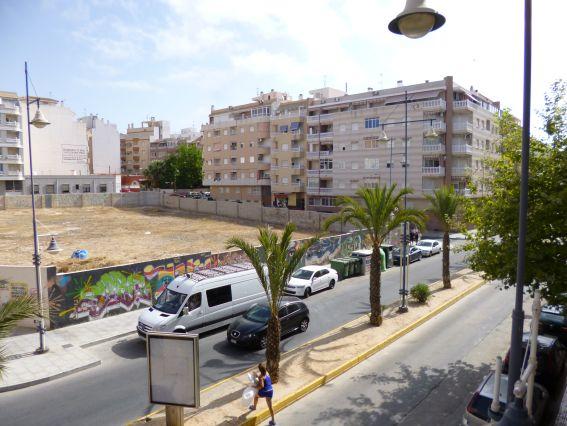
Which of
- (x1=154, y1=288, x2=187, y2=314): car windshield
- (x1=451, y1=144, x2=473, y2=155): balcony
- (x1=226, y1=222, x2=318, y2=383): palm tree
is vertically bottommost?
(x1=154, y1=288, x2=187, y2=314): car windshield

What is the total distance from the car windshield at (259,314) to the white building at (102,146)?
273 ft

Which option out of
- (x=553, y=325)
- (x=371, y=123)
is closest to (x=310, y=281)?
Result: (x=553, y=325)

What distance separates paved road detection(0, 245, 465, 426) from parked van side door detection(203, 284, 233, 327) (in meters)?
0.61

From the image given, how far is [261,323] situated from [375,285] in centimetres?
450

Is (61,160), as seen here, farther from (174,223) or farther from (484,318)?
(484,318)

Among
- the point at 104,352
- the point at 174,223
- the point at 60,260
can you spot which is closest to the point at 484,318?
the point at 104,352

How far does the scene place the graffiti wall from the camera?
635 inches

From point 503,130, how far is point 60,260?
28.5 m

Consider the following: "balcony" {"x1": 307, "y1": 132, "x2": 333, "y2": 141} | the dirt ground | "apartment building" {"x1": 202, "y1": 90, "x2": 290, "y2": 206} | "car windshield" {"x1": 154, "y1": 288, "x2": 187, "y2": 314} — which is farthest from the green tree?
"apartment building" {"x1": 202, "y1": 90, "x2": 290, "y2": 206}

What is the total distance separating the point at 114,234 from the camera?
1682 inches

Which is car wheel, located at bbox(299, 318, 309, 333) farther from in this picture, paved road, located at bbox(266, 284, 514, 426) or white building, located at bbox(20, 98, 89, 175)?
white building, located at bbox(20, 98, 89, 175)

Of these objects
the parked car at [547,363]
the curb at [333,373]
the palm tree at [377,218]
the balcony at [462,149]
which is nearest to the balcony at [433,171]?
the balcony at [462,149]

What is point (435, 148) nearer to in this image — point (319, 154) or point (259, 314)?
point (319, 154)

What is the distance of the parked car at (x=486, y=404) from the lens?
28.3ft
